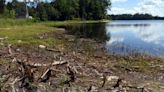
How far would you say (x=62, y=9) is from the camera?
422ft

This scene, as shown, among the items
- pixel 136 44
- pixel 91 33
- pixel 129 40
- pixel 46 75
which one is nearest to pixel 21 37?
pixel 136 44

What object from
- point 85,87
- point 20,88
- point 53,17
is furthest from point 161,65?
point 53,17

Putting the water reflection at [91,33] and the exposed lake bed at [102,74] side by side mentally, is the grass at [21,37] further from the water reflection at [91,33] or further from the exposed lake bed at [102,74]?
the exposed lake bed at [102,74]

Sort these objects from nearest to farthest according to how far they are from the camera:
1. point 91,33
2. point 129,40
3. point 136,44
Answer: point 136,44
point 129,40
point 91,33

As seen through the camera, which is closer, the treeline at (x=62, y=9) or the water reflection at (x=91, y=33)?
the water reflection at (x=91, y=33)

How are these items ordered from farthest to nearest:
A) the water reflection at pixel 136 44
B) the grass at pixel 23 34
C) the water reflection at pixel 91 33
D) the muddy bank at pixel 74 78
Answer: the water reflection at pixel 91 33 → the grass at pixel 23 34 → the water reflection at pixel 136 44 → the muddy bank at pixel 74 78

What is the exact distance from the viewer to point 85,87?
11.7m

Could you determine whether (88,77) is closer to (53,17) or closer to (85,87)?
(85,87)

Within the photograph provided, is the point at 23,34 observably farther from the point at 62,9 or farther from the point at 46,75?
the point at 62,9

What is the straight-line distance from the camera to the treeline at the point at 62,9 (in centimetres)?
11835

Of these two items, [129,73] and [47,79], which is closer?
[47,79]

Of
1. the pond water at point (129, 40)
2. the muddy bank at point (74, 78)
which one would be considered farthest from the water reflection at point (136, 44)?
the muddy bank at point (74, 78)

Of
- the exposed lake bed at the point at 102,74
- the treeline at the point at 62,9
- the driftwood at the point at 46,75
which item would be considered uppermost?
the driftwood at the point at 46,75

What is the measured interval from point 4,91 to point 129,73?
6.28 metres
